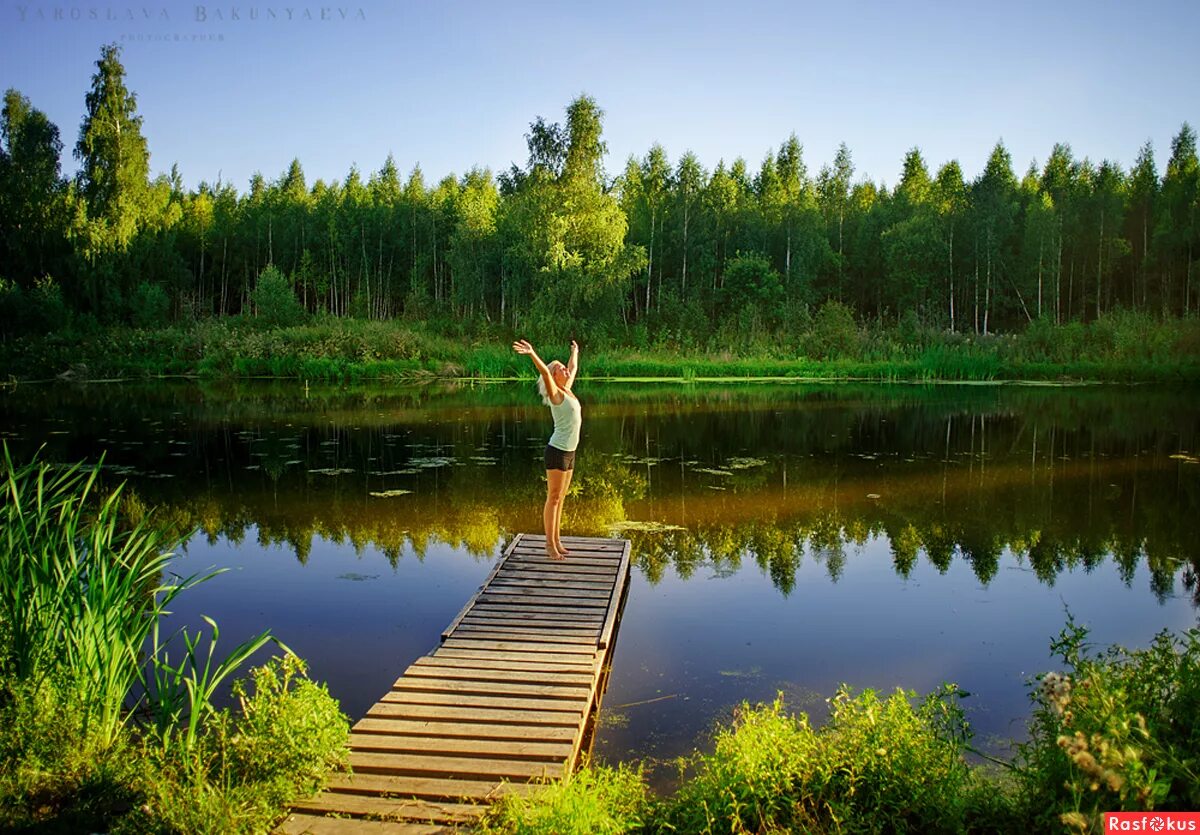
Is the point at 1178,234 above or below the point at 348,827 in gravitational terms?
above

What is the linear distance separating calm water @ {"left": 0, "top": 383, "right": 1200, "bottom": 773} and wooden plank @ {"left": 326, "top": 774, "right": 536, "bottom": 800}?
3.91ft

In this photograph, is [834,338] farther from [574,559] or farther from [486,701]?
[486,701]

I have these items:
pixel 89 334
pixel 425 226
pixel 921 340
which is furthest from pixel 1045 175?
pixel 89 334

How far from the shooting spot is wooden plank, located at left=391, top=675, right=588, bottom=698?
5.42 meters

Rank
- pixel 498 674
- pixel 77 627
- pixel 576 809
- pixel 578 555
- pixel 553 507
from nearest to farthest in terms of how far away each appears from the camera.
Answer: pixel 576 809 < pixel 77 627 < pixel 498 674 < pixel 553 507 < pixel 578 555

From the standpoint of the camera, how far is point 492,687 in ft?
18.0

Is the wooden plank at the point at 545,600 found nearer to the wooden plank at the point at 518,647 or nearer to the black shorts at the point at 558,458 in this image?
the wooden plank at the point at 518,647

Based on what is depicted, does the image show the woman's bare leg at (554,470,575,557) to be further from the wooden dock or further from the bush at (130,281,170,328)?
the bush at (130,281,170,328)

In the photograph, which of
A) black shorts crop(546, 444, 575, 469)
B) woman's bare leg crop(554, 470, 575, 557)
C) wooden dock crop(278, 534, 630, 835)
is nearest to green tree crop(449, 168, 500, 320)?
woman's bare leg crop(554, 470, 575, 557)

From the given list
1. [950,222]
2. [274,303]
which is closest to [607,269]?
[274,303]

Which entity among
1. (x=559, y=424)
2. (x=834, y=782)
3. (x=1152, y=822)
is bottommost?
(x=834, y=782)

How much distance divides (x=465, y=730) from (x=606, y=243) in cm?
3431

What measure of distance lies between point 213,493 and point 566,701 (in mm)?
9594

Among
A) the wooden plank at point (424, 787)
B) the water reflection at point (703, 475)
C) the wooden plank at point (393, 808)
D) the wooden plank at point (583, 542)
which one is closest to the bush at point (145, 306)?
the water reflection at point (703, 475)
